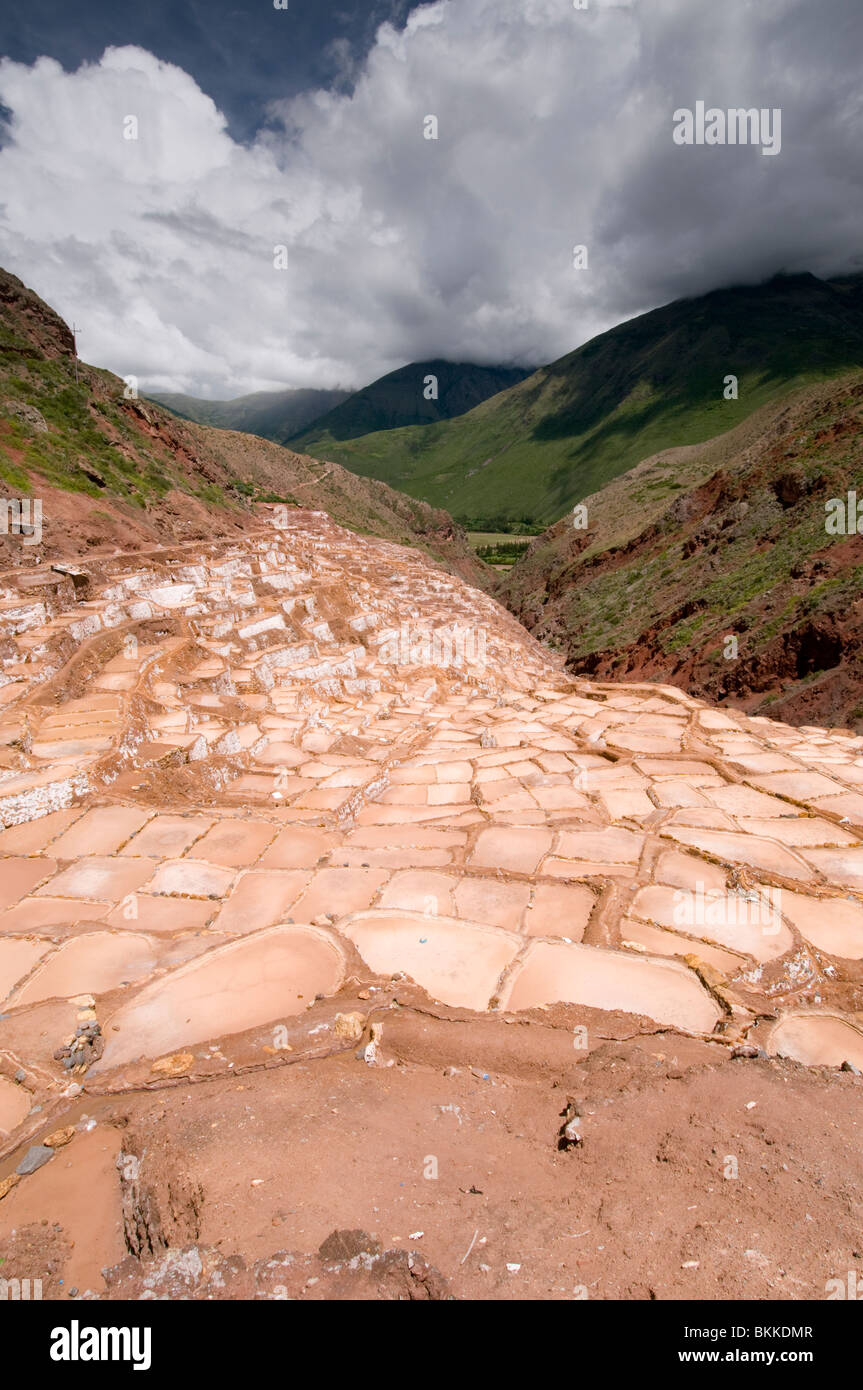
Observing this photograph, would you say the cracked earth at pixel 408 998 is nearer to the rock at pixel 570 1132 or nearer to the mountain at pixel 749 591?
the rock at pixel 570 1132

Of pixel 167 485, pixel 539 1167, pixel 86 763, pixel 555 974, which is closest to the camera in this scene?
pixel 539 1167

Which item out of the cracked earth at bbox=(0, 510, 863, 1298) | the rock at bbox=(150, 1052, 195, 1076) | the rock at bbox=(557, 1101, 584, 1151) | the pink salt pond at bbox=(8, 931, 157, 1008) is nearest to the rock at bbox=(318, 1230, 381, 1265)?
the cracked earth at bbox=(0, 510, 863, 1298)

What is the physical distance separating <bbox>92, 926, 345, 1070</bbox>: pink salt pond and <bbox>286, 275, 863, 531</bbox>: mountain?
91.0 meters

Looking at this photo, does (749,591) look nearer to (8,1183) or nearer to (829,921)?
(829,921)

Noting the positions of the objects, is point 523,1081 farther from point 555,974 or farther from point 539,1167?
point 555,974

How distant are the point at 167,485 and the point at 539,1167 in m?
22.2

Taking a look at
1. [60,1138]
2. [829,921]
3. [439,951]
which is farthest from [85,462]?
[829,921]

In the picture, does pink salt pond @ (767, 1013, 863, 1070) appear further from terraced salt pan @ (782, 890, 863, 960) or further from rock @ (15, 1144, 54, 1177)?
rock @ (15, 1144, 54, 1177)

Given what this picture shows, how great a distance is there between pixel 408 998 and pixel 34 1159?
2048 mm

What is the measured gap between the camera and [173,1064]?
3514 mm

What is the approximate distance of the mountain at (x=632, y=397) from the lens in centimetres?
9154

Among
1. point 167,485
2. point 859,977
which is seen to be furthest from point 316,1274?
point 167,485

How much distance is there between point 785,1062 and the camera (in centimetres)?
357

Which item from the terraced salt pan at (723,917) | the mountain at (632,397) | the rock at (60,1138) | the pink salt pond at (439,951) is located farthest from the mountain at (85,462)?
the mountain at (632,397)
